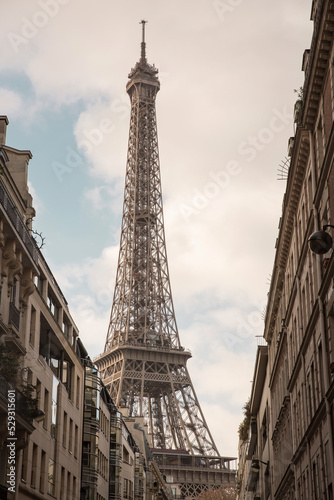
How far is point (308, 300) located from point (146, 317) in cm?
12190

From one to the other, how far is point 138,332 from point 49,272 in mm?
107543

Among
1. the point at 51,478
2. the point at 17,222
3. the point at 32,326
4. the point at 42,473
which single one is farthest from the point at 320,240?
the point at 51,478

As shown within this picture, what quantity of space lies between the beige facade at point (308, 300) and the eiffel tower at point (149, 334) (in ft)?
297

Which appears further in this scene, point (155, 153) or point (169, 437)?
point (155, 153)

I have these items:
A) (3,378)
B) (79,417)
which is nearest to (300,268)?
(3,378)

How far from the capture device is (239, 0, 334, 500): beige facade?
27.8 metres

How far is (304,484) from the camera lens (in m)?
35.9

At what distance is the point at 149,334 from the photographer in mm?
153250

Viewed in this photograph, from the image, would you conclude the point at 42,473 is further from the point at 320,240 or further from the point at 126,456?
the point at 126,456

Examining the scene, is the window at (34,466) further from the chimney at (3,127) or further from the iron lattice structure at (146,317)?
the iron lattice structure at (146,317)

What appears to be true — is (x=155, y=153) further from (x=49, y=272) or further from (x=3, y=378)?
(x=3, y=378)

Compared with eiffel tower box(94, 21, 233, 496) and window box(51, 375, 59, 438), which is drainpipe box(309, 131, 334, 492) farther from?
eiffel tower box(94, 21, 233, 496)

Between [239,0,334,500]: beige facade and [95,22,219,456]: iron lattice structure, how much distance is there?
294ft

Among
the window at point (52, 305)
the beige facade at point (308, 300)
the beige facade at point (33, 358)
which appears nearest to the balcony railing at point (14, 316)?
the beige facade at point (33, 358)
